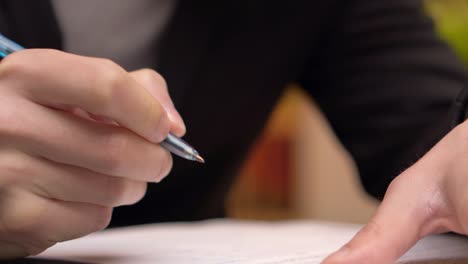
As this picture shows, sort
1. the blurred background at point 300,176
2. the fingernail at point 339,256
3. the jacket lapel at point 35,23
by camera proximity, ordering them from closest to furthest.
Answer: the fingernail at point 339,256
the jacket lapel at point 35,23
the blurred background at point 300,176

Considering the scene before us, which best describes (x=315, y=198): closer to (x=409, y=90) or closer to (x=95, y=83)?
(x=409, y=90)

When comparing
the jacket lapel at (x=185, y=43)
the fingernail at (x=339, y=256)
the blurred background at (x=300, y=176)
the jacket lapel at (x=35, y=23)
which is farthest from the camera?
the blurred background at (x=300, y=176)

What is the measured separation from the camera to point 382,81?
0.70m

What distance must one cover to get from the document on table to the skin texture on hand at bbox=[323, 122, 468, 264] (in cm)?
2

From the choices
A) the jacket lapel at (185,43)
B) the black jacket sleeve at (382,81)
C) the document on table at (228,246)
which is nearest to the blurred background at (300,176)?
the black jacket sleeve at (382,81)

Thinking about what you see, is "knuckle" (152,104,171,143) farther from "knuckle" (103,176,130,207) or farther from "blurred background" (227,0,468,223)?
"blurred background" (227,0,468,223)

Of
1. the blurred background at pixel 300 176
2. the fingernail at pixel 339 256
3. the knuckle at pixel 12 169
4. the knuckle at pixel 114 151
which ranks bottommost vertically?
the blurred background at pixel 300 176

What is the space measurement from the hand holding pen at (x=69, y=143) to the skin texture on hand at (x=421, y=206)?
10 cm

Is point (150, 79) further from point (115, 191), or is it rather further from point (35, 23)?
point (35, 23)

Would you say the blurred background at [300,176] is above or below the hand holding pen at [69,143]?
below

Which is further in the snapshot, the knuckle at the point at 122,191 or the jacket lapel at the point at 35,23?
the jacket lapel at the point at 35,23

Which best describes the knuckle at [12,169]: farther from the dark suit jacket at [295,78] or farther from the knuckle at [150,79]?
the dark suit jacket at [295,78]

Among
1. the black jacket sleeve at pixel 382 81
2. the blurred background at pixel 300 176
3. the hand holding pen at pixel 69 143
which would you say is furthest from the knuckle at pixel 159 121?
the blurred background at pixel 300 176

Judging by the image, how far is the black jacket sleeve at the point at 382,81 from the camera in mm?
652
